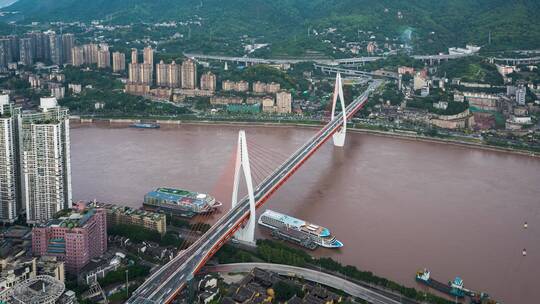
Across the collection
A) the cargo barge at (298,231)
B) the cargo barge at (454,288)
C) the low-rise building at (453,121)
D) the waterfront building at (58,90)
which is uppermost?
the waterfront building at (58,90)

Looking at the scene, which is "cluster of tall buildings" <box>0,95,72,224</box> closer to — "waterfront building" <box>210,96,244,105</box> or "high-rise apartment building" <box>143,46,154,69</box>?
"waterfront building" <box>210,96,244,105</box>

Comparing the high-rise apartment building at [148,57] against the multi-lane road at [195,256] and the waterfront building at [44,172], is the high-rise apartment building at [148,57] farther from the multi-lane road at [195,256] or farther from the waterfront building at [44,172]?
the waterfront building at [44,172]

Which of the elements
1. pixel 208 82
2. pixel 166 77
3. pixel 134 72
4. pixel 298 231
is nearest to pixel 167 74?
pixel 166 77

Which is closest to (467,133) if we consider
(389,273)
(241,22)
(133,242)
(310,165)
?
(310,165)

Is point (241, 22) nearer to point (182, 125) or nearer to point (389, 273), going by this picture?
point (182, 125)

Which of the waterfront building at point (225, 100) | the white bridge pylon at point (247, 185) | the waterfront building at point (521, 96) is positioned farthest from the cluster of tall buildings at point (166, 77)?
the white bridge pylon at point (247, 185)

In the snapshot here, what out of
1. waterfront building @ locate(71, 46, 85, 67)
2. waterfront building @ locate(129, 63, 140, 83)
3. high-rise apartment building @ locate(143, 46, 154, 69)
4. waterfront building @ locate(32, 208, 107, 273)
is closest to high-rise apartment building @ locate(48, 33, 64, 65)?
waterfront building @ locate(71, 46, 85, 67)

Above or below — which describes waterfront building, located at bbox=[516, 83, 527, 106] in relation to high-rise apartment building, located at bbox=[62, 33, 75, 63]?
below

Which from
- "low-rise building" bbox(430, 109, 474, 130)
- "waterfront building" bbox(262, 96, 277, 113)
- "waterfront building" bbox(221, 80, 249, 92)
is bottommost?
"low-rise building" bbox(430, 109, 474, 130)
